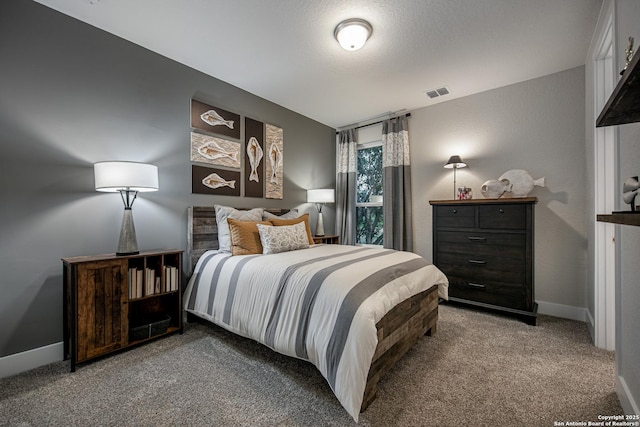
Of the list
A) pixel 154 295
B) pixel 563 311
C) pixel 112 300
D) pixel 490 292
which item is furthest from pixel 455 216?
pixel 112 300

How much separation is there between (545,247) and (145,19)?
14.7 feet

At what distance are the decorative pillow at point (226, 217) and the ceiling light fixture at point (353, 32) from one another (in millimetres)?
1914

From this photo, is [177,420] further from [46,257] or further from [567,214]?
[567,214]

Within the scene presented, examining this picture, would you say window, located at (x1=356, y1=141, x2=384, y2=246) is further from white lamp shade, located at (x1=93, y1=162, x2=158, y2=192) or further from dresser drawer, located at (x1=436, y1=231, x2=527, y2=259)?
white lamp shade, located at (x1=93, y1=162, x2=158, y2=192)

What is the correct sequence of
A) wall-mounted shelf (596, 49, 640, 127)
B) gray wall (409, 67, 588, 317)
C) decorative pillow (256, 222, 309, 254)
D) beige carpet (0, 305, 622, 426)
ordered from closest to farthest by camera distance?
1. wall-mounted shelf (596, 49, 640, 127)
2. beige carpet (0, 305, 622, 426)
3. decorative pillow (256, 222, 309, 254)
4. gray wall (409, 67, 588, 317)

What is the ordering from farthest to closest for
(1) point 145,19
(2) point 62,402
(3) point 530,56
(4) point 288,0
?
(3) point 530,56 → (1) point 145,19 → (4) point 288,0 → (2) point 62,402

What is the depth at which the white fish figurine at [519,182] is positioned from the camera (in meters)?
2.87

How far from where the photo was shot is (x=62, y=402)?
151 cm

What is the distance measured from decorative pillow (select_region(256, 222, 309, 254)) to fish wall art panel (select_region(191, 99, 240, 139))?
1.29 metres

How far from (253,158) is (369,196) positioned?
204 cm

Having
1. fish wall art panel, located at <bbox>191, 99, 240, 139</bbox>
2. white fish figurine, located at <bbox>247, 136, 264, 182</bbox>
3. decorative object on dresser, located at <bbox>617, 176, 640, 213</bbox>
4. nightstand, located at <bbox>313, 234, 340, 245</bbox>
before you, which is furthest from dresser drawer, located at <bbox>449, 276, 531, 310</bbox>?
fish wall art panel, located at <bbox>191, 99, 240, 139</bbox>

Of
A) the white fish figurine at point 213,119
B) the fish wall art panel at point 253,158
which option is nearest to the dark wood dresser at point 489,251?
the fish wall art panel at point 253,158

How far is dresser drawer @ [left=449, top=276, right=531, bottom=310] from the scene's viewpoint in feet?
8.59

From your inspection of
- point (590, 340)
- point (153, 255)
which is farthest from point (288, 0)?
point (590, 340)
